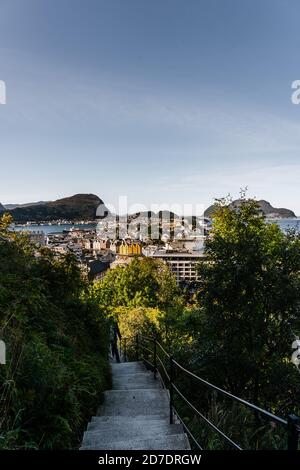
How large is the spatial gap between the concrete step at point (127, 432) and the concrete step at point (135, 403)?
2.38ft

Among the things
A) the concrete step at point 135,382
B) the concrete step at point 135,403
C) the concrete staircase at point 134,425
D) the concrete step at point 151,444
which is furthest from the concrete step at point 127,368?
the concrete step at point 151,444

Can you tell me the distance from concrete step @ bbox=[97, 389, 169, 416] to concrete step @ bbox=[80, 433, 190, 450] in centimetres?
126

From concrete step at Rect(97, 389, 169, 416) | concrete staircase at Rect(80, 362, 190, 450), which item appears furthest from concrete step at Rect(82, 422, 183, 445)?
concrete step at Rect(97, 389, 169, 416)

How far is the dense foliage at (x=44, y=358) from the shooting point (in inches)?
123

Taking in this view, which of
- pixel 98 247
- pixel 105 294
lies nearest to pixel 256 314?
pixel 105 294

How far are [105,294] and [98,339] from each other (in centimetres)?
2258

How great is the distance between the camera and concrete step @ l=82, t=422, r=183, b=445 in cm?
350

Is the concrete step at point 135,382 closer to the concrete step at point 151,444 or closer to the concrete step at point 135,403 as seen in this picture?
the concrete step at point 135,403

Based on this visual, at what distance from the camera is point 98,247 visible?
5556 inches

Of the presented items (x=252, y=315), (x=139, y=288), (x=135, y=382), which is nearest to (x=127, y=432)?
(x=135, y=382)

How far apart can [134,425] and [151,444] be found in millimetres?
740

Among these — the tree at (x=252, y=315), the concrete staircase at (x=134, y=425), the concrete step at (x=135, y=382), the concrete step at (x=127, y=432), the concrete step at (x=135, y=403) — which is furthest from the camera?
the tree at (x=252, y=315)
